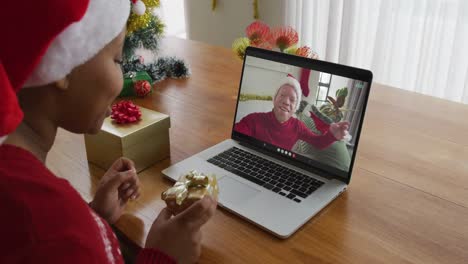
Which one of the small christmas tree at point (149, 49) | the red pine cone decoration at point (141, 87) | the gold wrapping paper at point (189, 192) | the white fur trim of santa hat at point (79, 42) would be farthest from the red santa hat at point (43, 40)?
the red pine cone decoration at point (141, 87)

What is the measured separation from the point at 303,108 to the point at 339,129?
0.29 feet

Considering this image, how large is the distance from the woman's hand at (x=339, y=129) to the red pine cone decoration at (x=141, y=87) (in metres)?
0.68

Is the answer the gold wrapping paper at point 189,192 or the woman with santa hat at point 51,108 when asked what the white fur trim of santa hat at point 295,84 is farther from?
the woman with santa hat at point 51,108

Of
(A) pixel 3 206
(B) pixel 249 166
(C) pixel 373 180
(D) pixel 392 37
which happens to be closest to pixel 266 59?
(B) pixel 249 166

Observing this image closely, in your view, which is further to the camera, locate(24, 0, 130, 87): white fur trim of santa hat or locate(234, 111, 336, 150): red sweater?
locate(234, 111, 336, 150): red sweater

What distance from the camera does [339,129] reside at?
2.97ft

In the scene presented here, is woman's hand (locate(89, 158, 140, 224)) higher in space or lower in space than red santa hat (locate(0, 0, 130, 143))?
lower

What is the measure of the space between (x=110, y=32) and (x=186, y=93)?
824 millimetres

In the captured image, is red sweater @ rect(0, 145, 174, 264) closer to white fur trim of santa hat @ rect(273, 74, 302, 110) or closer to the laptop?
the laptop

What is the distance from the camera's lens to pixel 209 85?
1490 mm

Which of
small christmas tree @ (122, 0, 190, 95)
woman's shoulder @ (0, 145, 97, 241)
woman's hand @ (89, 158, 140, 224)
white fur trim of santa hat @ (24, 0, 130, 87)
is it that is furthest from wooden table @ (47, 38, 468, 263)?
white fur trim of santa hat @ (24, 0, 130, 87)

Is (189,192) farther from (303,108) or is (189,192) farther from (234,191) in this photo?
(303,108)

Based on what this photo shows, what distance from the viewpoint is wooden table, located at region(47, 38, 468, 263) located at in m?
0.76

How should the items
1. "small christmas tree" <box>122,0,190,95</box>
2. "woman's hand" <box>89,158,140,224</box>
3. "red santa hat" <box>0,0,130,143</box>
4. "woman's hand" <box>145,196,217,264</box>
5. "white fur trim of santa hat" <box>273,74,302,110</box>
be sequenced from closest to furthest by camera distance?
"red santa hat" <box>0,0,130,143</box>
"woman's hand" <box>145,196,217,264</box>
"woman's hand" <box>89,158,140,224</box>
"white fur trim of santa hat" <box>273,74,302,110</box>
"small christmas tree" <box>122,0,190,95</box>
